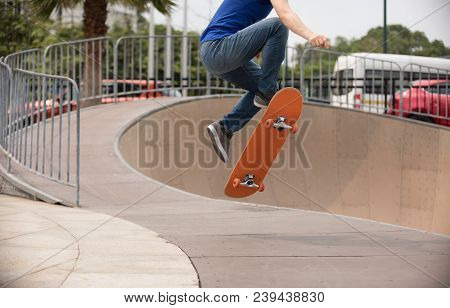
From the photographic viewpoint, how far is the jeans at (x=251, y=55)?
5.69 m

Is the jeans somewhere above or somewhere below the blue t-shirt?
below

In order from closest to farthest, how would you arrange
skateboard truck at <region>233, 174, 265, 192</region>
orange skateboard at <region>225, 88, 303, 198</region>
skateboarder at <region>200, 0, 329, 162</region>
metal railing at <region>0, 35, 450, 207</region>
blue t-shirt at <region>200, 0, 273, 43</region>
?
skateboarder at <region>200, 0, 329, 162</region> < blue t-shirt at <region>200, 0, 273, 43</region> < orange skateboard at <region>225, 88, 303, 198</region> < skateboard truck at <region>233, 174, 265, 192</region> < metal railing at <region>0, 35, 450, 207</region>

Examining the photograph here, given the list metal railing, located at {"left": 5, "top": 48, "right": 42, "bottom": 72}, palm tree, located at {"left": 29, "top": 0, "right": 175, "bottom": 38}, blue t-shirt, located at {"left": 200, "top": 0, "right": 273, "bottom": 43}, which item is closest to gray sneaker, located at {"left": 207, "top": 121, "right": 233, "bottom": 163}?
blue t-shirt, located at {"left": 200, "top": 0, "right": 273, "bottom": 43}

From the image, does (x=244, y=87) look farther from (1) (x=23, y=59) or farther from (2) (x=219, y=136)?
(1) (x=23, y=59)

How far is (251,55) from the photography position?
5.77 metres

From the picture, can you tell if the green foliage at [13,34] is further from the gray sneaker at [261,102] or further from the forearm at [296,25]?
the forearm at [296,25]

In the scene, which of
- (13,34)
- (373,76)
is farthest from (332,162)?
(13,34)

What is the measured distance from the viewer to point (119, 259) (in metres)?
4.88

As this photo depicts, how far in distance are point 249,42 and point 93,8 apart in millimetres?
14433

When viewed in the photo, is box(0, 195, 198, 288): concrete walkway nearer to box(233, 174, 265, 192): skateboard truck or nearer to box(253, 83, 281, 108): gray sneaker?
box(233, 174, 265, 192): skateboard truck

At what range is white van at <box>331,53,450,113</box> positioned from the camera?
1619cm

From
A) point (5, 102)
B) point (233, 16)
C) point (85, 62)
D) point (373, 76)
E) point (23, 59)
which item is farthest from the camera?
point (373, 76)

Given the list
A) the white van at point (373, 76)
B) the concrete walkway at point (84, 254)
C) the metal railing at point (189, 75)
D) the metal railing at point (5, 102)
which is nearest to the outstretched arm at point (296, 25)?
the concrete walkway at point (84, 254)
